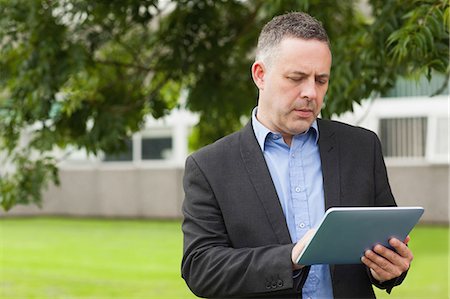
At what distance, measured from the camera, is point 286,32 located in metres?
2.53

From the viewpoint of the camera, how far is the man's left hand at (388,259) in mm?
2447

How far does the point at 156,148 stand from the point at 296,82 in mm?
17755

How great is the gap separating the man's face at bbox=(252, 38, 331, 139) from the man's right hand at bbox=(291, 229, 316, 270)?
32cm

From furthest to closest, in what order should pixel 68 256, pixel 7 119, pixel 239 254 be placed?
1. pixel 68 256
2. pixel 7 119
3. pixel 239 254

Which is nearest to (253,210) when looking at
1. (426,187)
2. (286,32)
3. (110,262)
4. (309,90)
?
(309,90)

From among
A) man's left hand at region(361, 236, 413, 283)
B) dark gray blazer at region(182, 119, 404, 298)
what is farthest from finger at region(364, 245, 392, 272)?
dark gray blazer at region(182, 119, 404, 298)

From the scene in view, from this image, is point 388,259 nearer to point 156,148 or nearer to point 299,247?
point 299,247

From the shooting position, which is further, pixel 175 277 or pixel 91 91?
pixel 175 277

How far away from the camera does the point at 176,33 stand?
6258mm

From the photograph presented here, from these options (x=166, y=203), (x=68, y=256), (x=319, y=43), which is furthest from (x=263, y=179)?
(x=166, y=203)

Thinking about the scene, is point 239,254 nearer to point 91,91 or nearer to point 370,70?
point 370,70

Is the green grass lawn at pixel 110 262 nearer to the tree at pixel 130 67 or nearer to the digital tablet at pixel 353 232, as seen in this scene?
the tree at pixel 130 67

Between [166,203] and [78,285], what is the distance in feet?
27.3

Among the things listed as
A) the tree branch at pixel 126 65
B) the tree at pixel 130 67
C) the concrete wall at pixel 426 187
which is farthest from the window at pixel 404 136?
the tree branch at pixel 126 65
